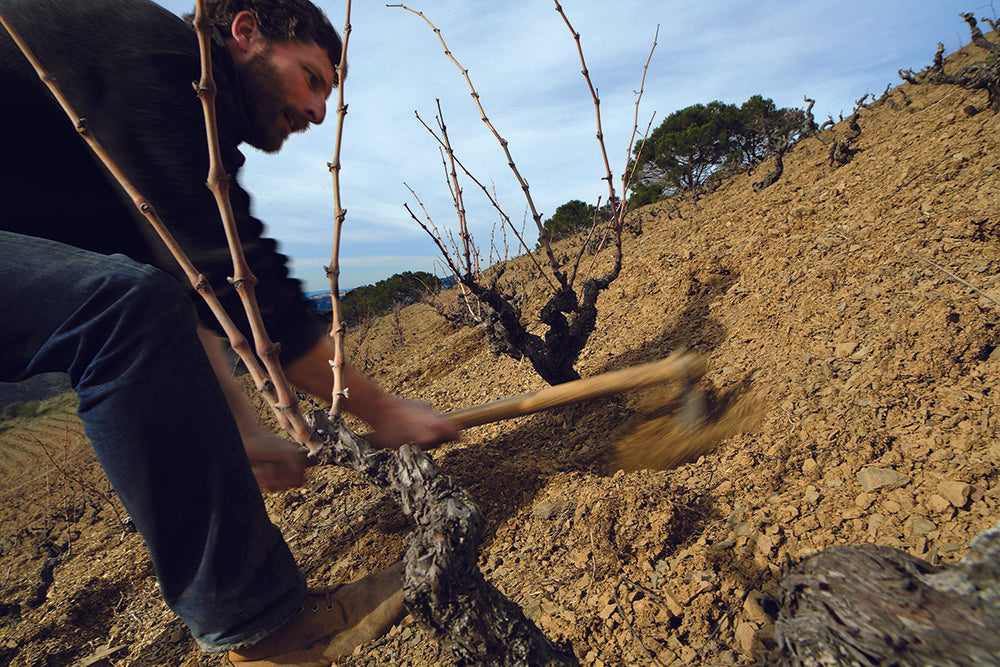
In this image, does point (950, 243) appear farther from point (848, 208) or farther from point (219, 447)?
point (219, 447)

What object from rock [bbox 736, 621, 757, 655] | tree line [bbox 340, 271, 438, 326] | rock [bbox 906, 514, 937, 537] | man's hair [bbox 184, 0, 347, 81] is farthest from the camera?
tree line [bbox 340, 271, 438, 326]

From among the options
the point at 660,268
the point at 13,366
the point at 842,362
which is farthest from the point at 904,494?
the point at 660,268

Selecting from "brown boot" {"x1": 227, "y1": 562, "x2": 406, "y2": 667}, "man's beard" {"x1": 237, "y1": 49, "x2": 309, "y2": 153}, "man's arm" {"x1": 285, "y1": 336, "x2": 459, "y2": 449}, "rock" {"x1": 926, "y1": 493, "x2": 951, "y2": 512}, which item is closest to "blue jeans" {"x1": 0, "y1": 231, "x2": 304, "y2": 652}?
"brown boot" {"x1": 227, "y1": 562, "x2": 406, "y2": 667}

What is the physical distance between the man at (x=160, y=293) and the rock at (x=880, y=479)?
1.51 m

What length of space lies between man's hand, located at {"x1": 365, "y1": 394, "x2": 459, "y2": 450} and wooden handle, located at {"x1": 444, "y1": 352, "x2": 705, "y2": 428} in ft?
0.31

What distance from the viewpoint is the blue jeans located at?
3.07ft

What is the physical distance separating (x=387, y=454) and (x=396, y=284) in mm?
17307

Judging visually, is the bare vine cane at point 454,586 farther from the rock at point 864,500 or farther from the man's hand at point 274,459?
the rock at point 864,500

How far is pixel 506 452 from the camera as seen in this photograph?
102 inches

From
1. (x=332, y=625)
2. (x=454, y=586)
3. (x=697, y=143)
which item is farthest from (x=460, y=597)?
(x=697, y=143)

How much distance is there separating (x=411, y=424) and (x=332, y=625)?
0.83m

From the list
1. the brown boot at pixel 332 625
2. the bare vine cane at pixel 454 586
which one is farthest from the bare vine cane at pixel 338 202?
the brown boot at pixel 332 625

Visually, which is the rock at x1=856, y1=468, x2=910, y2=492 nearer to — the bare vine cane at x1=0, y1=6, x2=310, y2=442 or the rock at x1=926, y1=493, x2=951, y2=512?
the rock at x1=926, y1=493, x2=951, y2=512

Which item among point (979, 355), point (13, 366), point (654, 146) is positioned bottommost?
point (979, 355)
